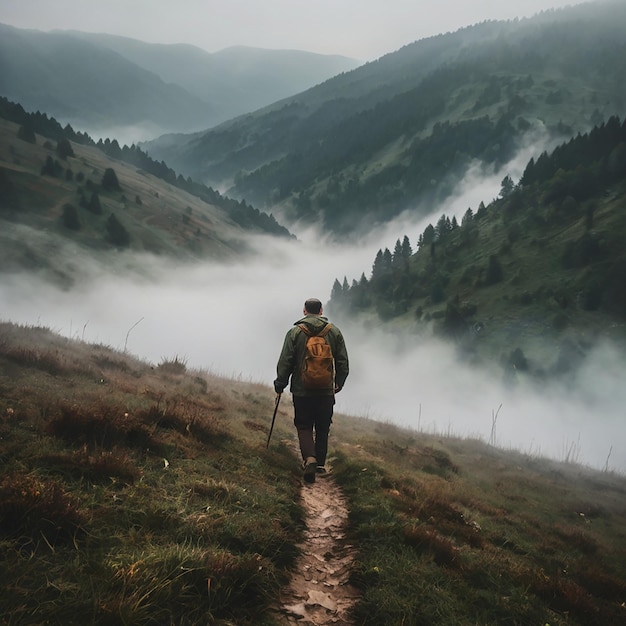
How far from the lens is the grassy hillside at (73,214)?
105188 millimetres

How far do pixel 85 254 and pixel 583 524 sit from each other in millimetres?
123640

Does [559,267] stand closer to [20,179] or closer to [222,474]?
[222,474]

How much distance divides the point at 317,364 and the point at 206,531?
398 centimetres

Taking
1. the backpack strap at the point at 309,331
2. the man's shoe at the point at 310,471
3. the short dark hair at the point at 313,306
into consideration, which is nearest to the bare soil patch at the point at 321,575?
the man's shoe at the point at 310,471

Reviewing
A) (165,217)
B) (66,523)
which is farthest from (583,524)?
(165,217)

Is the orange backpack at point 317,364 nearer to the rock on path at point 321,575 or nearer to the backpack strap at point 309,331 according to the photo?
the backpack strap at point 309,331

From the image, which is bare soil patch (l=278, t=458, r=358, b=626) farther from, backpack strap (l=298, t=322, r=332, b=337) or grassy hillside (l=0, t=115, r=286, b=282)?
grassy hillside (l=0, t=115, r=286, b=282)

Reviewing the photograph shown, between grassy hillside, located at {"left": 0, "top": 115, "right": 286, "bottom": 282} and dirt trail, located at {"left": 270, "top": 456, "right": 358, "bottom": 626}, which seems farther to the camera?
grassy hillside, located at {"left": 0, "top": 115, "right": 286, "bottom": 282}

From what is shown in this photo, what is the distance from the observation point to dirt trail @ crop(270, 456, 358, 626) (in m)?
4.38

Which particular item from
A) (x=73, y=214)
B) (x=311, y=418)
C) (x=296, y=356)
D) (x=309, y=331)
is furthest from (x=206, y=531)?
(x=73, y=214)

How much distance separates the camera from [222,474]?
22.6ft

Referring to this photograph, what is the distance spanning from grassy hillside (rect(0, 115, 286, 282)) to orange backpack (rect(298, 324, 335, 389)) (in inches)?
4362

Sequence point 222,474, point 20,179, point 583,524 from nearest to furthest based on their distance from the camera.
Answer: point 222,474
point 583,524
point 20,179

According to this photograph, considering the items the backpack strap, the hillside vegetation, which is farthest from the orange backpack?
the hillside vegetation
